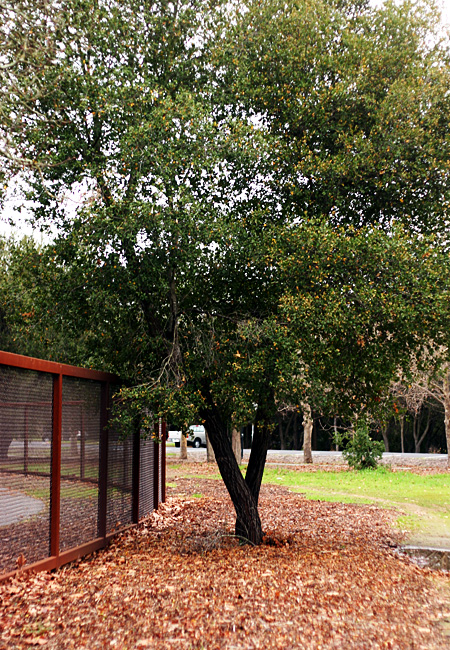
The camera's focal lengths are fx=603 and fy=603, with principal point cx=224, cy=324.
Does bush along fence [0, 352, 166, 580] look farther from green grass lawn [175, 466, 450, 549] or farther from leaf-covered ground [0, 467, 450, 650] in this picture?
green grass lawn [175, 466, 450, 549]

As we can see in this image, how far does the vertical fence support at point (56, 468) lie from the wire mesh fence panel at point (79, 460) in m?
0.15

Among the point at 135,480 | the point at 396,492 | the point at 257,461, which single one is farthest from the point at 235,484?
the point at 396,492

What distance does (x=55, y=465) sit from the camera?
655 centimetres

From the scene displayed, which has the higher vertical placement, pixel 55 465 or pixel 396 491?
pixel 55 465

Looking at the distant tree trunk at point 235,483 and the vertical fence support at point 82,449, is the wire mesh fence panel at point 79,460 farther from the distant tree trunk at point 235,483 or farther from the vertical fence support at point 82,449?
the distant tree trunk at point 235,483

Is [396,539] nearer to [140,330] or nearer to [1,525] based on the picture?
[140,330]

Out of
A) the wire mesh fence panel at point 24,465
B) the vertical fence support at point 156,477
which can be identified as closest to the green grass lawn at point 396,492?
the vertical fence support at point 156,477

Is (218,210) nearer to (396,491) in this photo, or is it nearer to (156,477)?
(156,477)

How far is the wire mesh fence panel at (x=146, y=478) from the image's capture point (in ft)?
32.4

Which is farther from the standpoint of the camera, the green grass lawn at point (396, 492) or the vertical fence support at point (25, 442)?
the green grass lawn at point (396, 492)

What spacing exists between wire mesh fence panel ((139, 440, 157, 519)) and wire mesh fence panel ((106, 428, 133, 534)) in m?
0.62

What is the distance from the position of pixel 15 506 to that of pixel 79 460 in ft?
5.16

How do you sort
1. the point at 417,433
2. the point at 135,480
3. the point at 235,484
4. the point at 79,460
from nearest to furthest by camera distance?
1. the point at 79,460
2. the point at 235,484
3. the point at 135,480
4. the point at 417,433

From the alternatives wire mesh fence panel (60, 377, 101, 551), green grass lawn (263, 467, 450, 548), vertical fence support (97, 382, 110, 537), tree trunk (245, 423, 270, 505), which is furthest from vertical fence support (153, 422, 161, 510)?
green grass lawn (263, 467, 450, 548)
